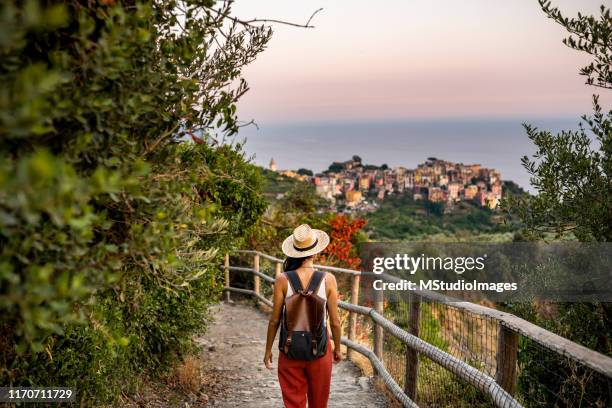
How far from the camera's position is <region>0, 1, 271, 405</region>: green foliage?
1.34 meters

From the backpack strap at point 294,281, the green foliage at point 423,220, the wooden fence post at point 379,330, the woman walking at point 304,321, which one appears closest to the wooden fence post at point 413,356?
the wooden fence post at point 379,330

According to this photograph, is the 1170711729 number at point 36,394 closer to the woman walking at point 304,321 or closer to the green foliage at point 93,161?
the green foliage at point 93,161

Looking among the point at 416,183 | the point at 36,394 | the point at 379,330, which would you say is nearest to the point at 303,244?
the point at 36,394

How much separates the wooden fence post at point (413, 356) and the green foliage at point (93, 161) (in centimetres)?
233

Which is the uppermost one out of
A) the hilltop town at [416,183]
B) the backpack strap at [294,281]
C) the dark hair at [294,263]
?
the hilltop town at [416,183]

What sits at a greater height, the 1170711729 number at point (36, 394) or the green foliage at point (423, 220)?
the green foliage at point (423, 220)

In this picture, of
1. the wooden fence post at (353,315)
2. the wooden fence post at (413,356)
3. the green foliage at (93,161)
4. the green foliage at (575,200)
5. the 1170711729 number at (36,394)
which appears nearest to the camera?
the green foliage at (93,161)

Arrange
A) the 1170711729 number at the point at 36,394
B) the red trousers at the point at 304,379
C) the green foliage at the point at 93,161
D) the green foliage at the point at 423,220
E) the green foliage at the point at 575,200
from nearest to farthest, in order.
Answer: the green foliage at the point at 93,161, the 1170711729 number at the point at 36,394, the red trousers at the point at 304,379, the green foliage at the point at 575,200, the green foliage at the point at 423,220

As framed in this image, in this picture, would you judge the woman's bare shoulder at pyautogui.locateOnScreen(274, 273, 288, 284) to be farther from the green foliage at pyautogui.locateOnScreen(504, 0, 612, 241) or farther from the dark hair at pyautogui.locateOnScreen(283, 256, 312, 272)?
the green foliage at pyautogui.locateOnScreen(504, 0, 612, 241)

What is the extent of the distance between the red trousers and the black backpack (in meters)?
0.11

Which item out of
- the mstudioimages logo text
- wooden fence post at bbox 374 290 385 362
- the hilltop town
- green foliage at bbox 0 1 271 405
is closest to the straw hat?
green foliage at bbox 0 1 271 405

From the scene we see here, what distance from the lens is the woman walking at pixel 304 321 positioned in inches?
151

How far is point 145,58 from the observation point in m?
2.43

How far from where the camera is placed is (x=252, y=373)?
727 cm
